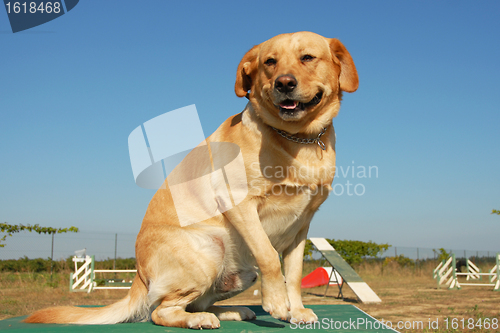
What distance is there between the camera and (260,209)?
2617 mm

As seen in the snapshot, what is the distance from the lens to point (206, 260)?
2.60m

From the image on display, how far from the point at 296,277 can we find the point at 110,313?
1.43 m

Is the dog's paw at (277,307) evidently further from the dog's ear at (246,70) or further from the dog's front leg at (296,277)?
the dog's ear at (246,70)

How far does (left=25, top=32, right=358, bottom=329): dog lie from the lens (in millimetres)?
2500

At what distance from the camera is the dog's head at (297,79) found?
250 centimetres

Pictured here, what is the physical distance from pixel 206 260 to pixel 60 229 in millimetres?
12588

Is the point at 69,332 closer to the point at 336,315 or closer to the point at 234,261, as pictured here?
the point at 234,261

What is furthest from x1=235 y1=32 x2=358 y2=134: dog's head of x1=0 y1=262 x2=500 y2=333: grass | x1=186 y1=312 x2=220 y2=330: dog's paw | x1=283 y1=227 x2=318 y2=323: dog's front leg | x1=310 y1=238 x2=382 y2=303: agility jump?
x1=310 y1=238 x2=382 y2=303: agility jump

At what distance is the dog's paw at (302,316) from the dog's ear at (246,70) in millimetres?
1633

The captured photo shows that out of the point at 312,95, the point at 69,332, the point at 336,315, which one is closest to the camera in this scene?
the point at 69,332

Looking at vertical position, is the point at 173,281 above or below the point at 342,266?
above

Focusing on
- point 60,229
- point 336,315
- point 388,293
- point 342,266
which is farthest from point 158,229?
point 60,229

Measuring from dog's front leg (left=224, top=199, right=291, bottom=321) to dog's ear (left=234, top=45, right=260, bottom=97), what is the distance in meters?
0.91

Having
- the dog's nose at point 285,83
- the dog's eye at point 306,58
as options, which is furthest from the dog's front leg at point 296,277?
the dog's eye at point 306,58
